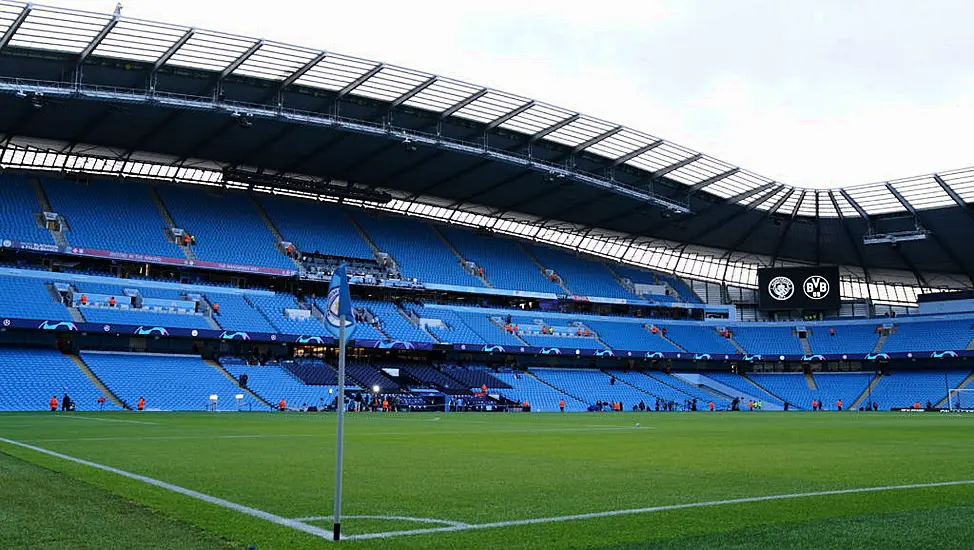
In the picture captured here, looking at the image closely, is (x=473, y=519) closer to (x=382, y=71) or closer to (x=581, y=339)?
(x=382, y=71)

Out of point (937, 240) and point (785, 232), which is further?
point (785, 232)

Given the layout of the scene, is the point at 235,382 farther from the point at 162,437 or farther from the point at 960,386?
the point at 960,386

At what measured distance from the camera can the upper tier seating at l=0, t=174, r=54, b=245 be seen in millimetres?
57906

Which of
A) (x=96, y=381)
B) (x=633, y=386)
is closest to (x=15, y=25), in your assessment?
(x=96, y=381)

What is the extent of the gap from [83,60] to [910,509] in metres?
48.8

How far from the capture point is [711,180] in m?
66.8

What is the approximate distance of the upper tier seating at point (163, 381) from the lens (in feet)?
165

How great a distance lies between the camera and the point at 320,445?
20.9 metres

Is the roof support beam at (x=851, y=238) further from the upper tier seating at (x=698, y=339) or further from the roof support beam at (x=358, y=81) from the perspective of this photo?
the roof support beam at (x=358, y=81)

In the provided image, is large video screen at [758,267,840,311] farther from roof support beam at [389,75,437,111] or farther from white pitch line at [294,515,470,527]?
white pitch line at [294,515,470,527]

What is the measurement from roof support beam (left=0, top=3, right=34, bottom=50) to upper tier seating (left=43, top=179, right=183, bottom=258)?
759 inches

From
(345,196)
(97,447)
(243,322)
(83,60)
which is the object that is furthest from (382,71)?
(97,447)

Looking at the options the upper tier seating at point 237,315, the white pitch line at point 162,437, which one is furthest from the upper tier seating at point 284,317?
the white pitch line at point 162,437

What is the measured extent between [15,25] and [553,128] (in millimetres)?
32996
